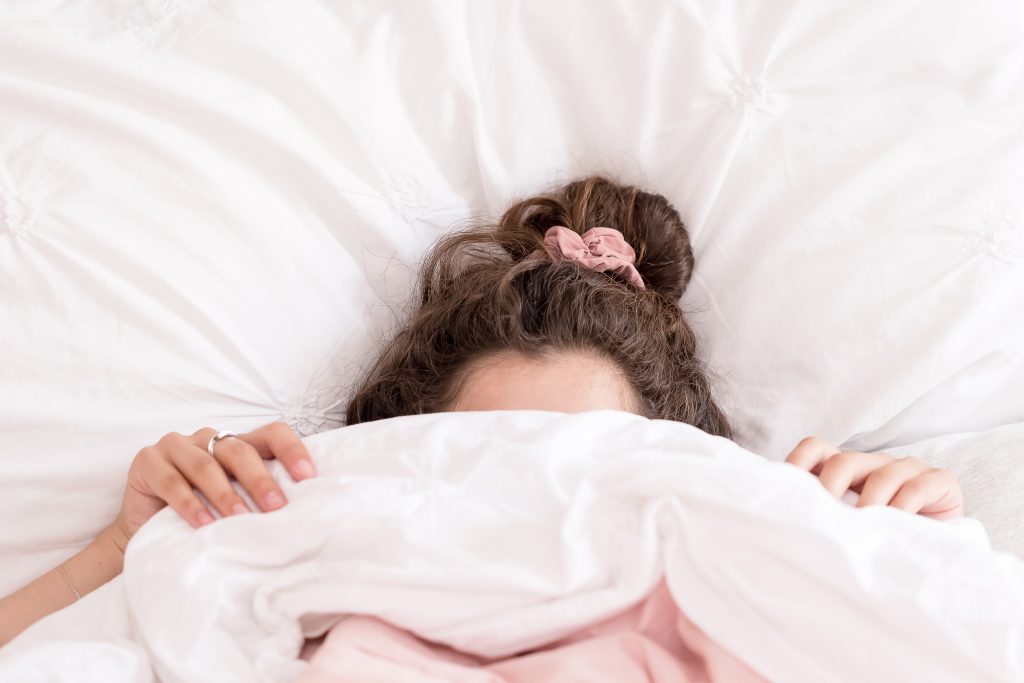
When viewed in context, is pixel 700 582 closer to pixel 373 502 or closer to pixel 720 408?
pixel 373 502

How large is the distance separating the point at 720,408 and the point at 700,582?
449 millimetres

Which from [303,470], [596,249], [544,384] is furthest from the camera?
[596,249]

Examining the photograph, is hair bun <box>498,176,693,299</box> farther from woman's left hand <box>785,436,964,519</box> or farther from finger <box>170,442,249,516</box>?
finger <box>170,442,249,516</box>

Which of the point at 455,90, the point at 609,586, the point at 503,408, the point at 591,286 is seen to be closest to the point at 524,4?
the point at 455,90

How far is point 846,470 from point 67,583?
2.65 ft

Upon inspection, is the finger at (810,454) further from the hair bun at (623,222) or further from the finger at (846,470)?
the hair bun at (623,222)

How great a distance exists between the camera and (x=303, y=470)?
0.88 m

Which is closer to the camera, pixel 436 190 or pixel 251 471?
pixel 251 471

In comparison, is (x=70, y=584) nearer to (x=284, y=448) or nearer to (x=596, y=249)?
(x=284, y=448)

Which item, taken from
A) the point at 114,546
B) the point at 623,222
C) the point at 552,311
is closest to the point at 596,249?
the point at 623,222

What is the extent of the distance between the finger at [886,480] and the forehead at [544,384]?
259 mm

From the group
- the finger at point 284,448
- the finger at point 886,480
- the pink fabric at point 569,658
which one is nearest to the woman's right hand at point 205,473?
the finger at point 284,448

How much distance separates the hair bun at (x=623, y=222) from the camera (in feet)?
3.89

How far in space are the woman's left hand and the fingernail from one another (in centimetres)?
47
